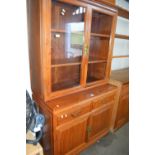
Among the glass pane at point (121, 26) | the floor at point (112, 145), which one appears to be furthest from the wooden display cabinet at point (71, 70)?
the glass pane at point (121, 26)

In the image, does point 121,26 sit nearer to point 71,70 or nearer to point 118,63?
point 118,63

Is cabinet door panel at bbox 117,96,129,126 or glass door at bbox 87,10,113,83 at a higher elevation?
glass door at bbox 87,10,113,83

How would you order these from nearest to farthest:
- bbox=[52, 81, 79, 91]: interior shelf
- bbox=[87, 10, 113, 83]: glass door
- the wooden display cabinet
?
the wooden display cabinet, bbox=[52, 81, 79, 91]: interior shelf, bbox=[87, 10, 113, 83]: glass door

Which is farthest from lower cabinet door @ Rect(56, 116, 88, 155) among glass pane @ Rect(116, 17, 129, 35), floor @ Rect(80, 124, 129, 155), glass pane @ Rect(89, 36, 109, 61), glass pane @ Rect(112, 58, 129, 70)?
glass pane @ Rect(116, 17, 129, 35)

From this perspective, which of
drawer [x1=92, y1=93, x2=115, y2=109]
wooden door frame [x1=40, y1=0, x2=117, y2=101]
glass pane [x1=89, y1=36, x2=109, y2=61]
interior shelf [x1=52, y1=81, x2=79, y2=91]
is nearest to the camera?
wooden door frame [x1=40, y1=0, x2=117, y2=101]

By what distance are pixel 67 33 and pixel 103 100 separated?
3.26 ft

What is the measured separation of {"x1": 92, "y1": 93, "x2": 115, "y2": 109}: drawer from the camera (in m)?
1.75

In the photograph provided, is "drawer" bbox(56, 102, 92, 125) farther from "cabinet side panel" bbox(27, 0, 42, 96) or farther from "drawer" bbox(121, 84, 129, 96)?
"drawer" bbox(121, 84, 129, 96)

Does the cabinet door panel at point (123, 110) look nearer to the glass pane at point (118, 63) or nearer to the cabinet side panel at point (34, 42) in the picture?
the glass pane at point (118, 63)

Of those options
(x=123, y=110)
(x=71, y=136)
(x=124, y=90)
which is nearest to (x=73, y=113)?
(x=71, y=136)

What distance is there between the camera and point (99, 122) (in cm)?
194
